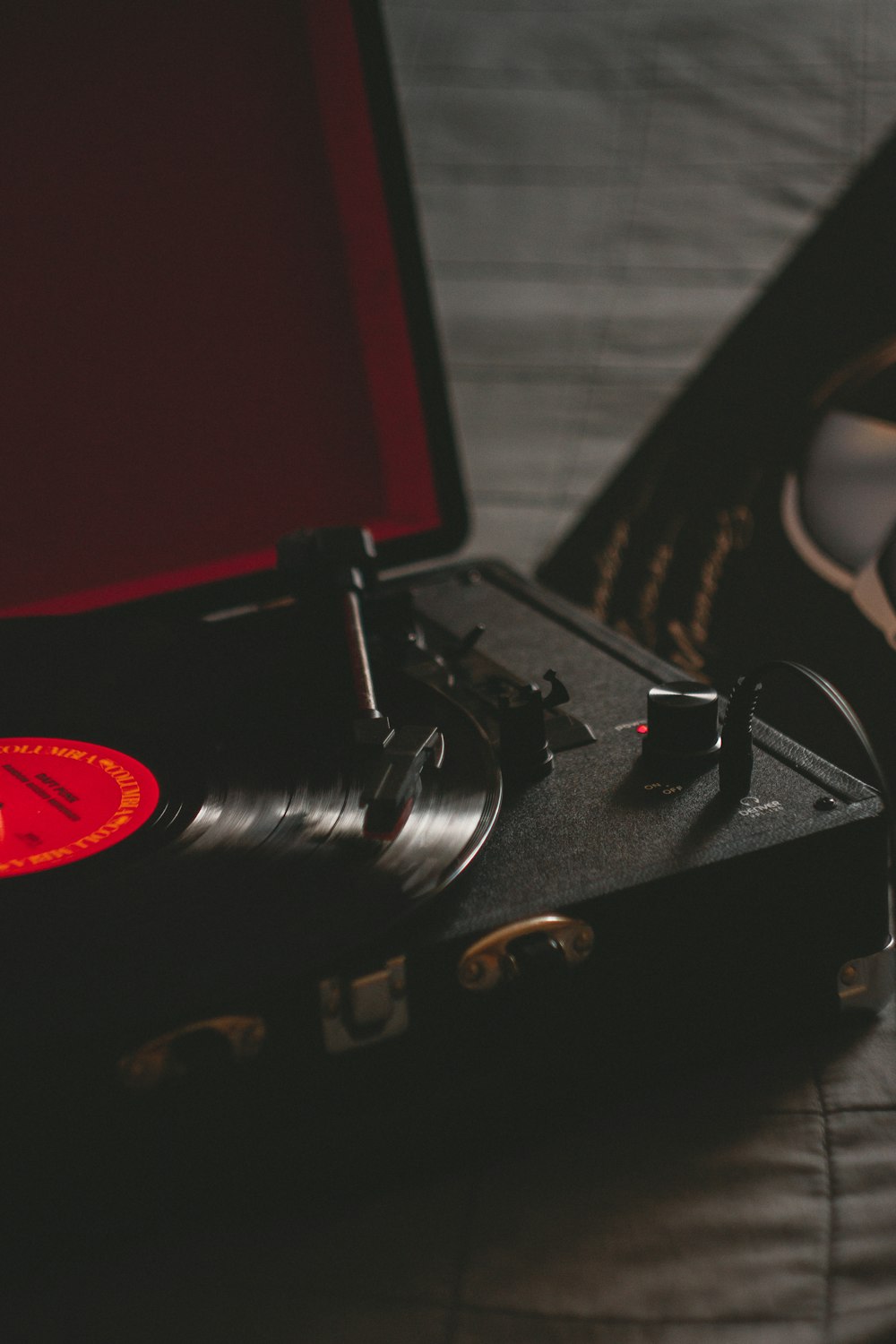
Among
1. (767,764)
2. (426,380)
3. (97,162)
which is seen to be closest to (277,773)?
(767,764)

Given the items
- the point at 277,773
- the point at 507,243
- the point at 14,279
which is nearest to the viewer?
the point at 277,773

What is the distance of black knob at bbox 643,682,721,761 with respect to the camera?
2.32 feet

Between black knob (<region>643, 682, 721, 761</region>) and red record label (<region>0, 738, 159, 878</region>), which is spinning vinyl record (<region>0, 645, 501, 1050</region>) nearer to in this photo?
red record label (<region>0, 738, 159, 878</region>)

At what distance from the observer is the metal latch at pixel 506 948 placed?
60 cm

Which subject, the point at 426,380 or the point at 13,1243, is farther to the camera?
the point at 426,380

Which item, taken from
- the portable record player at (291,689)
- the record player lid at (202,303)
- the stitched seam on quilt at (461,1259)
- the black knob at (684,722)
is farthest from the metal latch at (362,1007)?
the record player lid at (202,303)

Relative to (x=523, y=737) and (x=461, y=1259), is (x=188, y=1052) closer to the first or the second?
(x=461, y=1259)

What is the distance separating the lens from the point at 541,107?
72.0 inches

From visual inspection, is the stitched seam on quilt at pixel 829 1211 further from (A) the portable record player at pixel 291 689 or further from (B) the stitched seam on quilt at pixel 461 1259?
(B) the stitched seam on quilt at pixel 461 1259

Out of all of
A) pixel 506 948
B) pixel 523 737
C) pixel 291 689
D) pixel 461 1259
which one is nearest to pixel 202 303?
pixel 291 689

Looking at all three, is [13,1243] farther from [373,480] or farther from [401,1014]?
[373,480]

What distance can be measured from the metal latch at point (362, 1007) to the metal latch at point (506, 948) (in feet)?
0.11

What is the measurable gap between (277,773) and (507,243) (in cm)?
128

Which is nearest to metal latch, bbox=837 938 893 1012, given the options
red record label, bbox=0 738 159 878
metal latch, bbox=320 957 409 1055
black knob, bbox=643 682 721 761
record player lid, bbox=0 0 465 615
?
black knob, bbox=643 682 721 761
